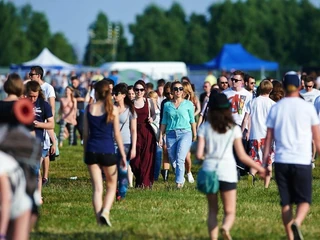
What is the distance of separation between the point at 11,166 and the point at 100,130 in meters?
3.44

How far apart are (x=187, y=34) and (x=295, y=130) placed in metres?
164

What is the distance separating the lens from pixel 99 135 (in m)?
12.1

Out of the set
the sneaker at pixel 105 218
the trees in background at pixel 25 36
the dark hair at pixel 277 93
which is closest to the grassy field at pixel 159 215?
the sneaker at pixel 105 218

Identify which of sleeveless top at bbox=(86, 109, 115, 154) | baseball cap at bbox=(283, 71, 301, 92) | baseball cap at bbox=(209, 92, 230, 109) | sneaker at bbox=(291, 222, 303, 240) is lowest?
sneaker at bbox=(291, 222, 303, 240)

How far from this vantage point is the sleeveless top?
12031 millimetres

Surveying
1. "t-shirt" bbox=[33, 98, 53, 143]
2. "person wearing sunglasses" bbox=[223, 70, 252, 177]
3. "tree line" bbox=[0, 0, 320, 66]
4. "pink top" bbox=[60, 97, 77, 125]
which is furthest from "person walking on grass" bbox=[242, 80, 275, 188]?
"tree line" bbox=[0, 0, 320, 66]

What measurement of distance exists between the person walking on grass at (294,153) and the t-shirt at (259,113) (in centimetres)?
574

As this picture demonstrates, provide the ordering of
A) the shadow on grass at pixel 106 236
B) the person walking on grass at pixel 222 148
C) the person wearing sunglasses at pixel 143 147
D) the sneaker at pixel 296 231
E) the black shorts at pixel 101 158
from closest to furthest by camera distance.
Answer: the person walking on grass at pixel 222 148
the sneaker at pixel 296 231
the shadow on grass at pixel 106 236
the black shorts at pixel 101 158
the person wearing sunglasses at pixel 143 147

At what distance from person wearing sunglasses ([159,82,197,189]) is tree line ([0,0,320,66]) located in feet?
405

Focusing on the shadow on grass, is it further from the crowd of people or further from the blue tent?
the blue tent

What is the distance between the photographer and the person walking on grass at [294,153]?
10945 mm

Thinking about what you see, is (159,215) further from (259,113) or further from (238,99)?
(238,99)

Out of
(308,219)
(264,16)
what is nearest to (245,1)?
(264,16)

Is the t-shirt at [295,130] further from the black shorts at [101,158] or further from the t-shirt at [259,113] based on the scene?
the t-shirt at [259,113]
